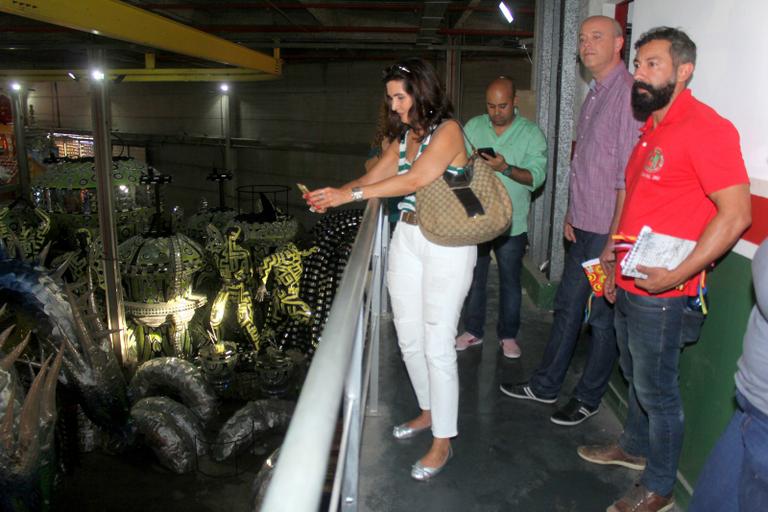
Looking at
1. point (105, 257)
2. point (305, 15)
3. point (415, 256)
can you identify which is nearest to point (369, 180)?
point (415, 256)

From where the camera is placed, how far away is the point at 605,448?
2701 millimetres

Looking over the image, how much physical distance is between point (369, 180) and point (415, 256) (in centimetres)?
40

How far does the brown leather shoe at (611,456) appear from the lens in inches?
104

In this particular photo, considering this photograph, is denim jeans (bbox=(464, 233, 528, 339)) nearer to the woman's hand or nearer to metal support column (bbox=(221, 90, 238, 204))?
the woman's hand

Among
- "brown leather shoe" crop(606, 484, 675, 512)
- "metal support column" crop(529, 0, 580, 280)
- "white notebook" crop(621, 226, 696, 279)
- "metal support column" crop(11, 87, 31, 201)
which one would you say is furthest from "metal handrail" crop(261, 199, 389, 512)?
"metal support column" crop(11, 87, 31, 201)

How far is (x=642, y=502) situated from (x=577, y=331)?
87 centimetres

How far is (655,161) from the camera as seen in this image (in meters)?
2.10

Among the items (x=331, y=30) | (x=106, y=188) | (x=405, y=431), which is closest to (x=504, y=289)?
(x=405, y=431)

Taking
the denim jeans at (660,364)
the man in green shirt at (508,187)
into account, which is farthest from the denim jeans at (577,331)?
the man in green shirt at (508,187)

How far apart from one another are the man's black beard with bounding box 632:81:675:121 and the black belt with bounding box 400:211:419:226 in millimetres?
786

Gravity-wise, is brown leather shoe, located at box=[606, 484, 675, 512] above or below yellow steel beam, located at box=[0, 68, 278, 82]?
below

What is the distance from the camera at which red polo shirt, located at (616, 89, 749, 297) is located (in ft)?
6.34

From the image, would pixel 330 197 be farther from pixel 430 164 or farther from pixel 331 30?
pixel 331 30

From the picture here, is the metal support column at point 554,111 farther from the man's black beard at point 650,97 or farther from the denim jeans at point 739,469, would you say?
the denim jeans at point 739,469
